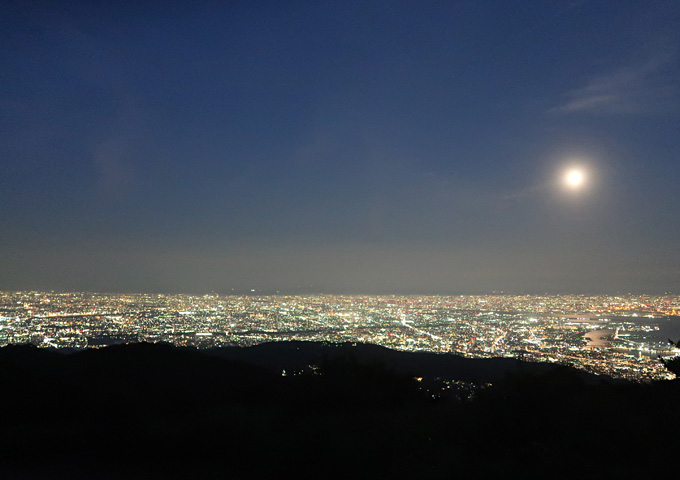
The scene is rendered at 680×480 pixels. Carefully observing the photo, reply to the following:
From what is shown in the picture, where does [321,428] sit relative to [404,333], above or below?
above

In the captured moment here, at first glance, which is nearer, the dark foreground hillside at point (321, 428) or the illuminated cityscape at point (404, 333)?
the dark foreground hillside at point (321, 428)

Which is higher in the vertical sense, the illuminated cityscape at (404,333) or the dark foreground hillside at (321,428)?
the dark foreground hillside at (321,428)

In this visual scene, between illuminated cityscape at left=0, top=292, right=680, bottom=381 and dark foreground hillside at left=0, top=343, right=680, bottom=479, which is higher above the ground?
dark foreground hillside at left=0, top=343, right=680, bottom=479

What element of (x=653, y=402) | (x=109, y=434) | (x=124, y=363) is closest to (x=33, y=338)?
(x=124, y=363)

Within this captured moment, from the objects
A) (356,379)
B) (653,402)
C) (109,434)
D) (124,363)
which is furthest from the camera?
(124,363)

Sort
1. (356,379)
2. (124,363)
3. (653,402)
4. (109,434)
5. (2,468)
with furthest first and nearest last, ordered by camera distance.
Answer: (124,363) < (356,379) < (653,402) < (109,434) < (2,468)

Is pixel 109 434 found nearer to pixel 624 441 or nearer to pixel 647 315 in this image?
pixel 624 441

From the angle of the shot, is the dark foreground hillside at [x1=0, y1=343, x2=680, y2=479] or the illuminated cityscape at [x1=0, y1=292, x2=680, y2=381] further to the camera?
the illuminated cityscape at [x1=0, y1=292, x2=680, y2=381]

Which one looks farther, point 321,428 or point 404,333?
point 404,333
